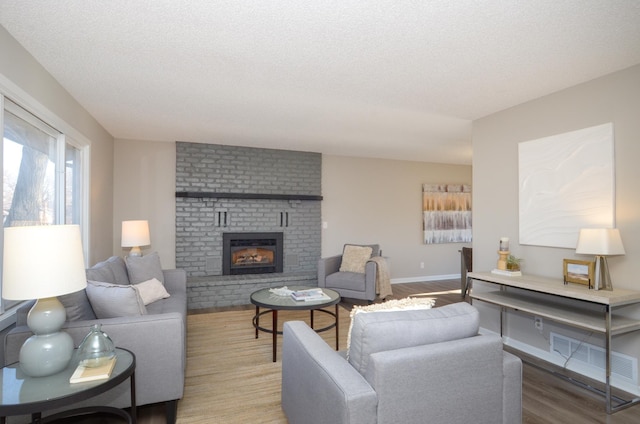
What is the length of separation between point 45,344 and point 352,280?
148 inches

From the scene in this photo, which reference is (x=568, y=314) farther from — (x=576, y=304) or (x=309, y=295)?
(x=309, y=295)

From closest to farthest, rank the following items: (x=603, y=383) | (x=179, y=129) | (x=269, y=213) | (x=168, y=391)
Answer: (x=168, y=391) → (x=603, y=383) → (x=179, y=129) → (x=269, y=213)

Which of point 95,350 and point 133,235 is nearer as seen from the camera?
point 95,350

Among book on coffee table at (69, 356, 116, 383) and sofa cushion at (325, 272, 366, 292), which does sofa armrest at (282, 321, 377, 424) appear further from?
sofa cushion at (325, 272, 366, 292)

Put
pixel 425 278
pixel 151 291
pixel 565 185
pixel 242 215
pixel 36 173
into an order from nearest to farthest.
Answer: pixel 36 173 → pixel 565 185 → pixel 151 291 → pixel 242 215 → pixel 425 278

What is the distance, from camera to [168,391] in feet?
6.96

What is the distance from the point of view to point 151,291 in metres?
3.32

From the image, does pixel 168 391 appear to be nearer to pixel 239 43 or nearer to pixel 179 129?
pixel 239 43

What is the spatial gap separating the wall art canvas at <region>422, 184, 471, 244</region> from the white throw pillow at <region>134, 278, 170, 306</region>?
5.05 m

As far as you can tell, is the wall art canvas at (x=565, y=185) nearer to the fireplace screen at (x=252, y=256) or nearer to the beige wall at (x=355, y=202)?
the beige wall at (x=355, y=202)

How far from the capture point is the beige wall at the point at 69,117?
2.18 meters

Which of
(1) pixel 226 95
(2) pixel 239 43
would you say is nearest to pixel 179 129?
(1) pixel 226 95

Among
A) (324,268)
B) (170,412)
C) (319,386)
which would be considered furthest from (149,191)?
(319,386)

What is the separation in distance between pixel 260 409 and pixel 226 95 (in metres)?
2.63
